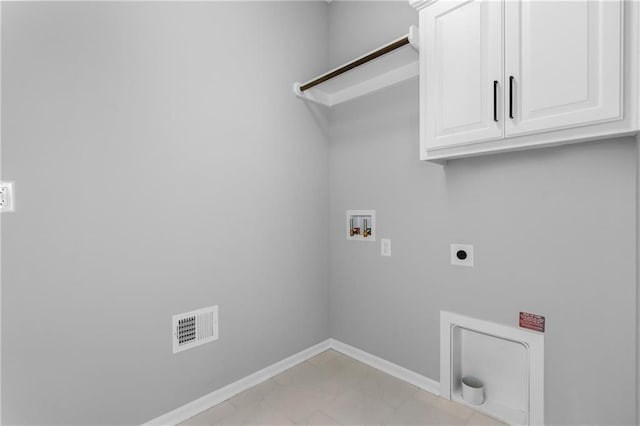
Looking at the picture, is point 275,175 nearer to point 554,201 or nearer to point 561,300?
point 554,201

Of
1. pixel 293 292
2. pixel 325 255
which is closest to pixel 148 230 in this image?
pixel 293 292

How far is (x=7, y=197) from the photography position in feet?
4.13

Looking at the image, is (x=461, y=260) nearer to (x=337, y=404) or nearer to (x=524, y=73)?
(x=524, y=73)

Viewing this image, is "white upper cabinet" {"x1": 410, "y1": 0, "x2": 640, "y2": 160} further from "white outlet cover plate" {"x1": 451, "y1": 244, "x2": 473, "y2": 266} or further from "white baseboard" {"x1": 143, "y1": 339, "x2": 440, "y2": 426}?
"white baseboard" {"x1": 143, "y1": 339, "x2": 440, "y2": 426}

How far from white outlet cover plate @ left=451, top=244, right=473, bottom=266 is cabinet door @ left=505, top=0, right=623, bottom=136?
0.69m

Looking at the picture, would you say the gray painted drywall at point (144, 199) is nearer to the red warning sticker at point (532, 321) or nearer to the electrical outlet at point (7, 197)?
the electrical outlet at point (7, 197)

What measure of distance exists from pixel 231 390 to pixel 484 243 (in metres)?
1.80

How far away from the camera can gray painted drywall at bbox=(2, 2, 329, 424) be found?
4.33 ft

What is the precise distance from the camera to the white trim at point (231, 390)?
173 cm

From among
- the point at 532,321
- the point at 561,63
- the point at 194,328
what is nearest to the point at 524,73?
the point at 561,63

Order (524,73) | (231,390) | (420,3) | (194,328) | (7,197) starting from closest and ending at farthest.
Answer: (7,197) < (524,73) < (420,3) < (194,328) < (231,390)

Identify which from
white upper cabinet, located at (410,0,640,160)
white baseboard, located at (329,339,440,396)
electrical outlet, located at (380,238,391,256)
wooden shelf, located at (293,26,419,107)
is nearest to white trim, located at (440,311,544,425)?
white baseboard, located at (329,339,440,396)

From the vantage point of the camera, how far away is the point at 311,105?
2.49 metres

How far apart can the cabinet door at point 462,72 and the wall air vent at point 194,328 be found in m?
1.65
